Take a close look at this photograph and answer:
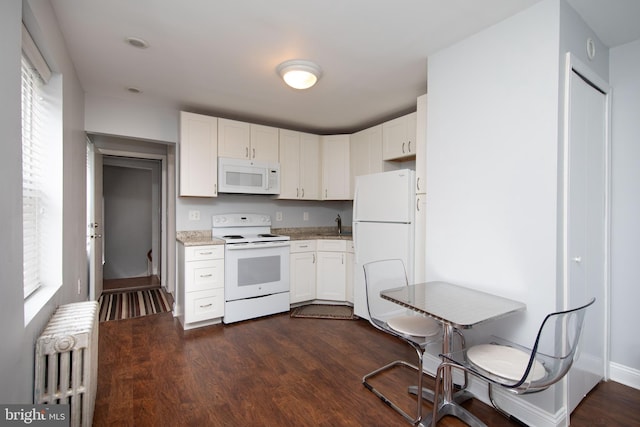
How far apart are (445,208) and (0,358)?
7.90ft

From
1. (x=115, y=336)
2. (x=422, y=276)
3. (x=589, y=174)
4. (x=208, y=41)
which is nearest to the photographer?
(x=589, y=174)

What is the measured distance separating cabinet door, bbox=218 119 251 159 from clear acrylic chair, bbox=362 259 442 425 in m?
2.04

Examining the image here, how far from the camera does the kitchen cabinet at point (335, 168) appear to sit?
4.10 metres

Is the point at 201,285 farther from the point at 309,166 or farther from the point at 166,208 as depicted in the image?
the point at 309,166

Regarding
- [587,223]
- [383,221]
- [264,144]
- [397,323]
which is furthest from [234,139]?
[587,223]

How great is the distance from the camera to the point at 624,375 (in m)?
2.14

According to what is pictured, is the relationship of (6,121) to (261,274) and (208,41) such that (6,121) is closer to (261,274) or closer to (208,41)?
(208,41)

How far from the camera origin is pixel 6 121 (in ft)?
3.69

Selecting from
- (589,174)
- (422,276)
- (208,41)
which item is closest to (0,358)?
(208,41)

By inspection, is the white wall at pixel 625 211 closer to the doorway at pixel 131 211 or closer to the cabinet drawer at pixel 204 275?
the cabinet drawer at pixel 204 275

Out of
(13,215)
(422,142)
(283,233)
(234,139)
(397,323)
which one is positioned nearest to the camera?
(13,215)

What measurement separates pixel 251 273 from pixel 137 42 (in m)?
2.32

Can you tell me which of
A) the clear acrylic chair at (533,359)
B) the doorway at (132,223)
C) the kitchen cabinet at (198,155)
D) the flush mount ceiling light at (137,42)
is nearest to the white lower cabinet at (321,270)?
the kitchen cabinet at (198,155)

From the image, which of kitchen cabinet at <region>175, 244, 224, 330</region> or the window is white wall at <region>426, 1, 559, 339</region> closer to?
kitchen cabinet at <region>175, 244, 224, 330</region>
